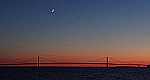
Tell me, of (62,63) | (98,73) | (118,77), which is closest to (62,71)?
(62,63)

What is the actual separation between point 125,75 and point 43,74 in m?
6.62

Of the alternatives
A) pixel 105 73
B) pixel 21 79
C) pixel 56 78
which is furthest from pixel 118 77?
pixel 21 79

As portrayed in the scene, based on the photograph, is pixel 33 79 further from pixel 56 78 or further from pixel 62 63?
pixel 62 63

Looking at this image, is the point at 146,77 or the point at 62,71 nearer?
the point at 146,77

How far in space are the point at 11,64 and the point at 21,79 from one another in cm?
552

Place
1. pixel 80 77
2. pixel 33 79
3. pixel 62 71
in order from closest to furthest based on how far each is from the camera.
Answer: pixel 33 79 < pixel 80 77 < pixel 62 71

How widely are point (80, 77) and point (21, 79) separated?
4.46 metres

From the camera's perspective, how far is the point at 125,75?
108 ft

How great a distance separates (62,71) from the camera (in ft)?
115

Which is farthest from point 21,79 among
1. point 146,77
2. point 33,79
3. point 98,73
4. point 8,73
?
point 146,77

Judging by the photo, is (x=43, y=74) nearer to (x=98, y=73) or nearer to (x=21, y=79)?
(x=21, y=79)

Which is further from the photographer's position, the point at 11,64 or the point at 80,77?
the point at 11,64

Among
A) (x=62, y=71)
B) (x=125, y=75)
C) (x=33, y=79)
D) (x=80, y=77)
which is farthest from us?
(x=62, y=71)

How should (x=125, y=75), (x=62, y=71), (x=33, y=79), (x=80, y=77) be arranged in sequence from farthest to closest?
(x=62, y=71) < (x=125, y=75) < (x=80, y=77) < (x=33, y=79)
